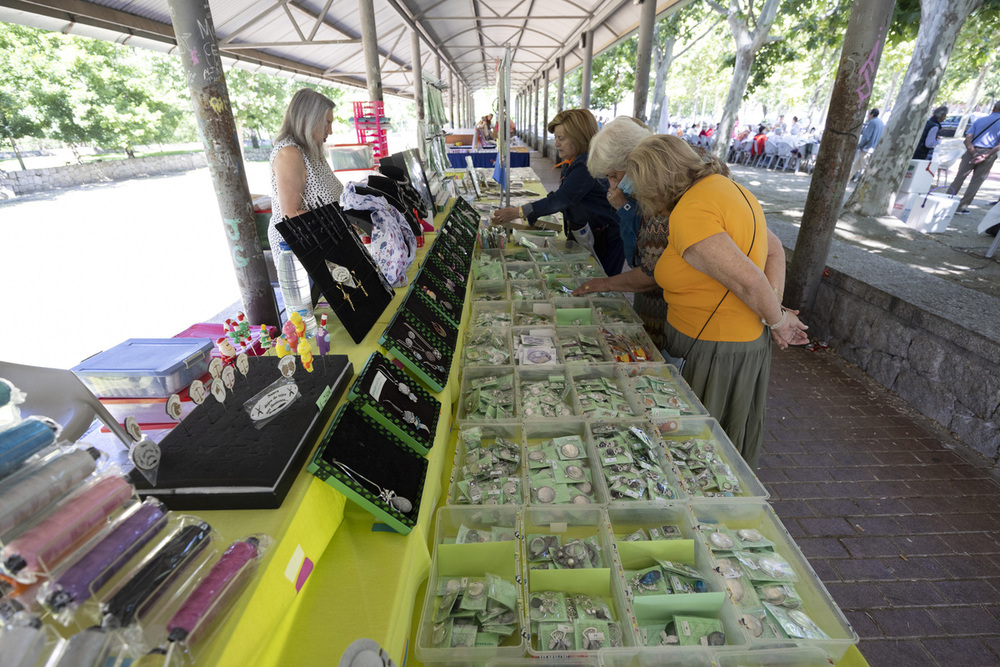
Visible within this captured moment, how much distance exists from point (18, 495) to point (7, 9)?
5.25m

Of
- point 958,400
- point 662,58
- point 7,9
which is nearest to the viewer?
point 958,400

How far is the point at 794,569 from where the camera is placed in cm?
155

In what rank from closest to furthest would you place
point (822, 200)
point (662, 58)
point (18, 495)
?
point (18, 495) → point (822, 200) → point (662, 58)

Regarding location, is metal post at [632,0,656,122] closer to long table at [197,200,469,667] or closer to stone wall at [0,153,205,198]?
long table at [197,200,469,667]

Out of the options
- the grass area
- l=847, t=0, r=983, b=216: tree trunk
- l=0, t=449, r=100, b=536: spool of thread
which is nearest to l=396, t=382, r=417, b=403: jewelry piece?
l=0, t=449, r=100, b=536: spool of thread

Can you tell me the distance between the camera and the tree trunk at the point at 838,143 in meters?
4.08

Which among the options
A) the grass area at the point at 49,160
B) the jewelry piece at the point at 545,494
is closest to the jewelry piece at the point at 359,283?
the jewelry piece at the point at 545,494

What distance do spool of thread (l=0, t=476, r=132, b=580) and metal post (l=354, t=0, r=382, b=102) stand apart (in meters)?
7.31

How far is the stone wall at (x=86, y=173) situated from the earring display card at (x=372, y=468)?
22.6 m

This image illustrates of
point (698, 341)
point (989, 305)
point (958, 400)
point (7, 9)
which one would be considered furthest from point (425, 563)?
point (7, 9)

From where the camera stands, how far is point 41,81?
51.2ft

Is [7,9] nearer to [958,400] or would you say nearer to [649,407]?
[649,407]

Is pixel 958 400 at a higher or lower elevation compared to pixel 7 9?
lower

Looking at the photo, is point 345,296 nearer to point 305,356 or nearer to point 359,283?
point 359,283
